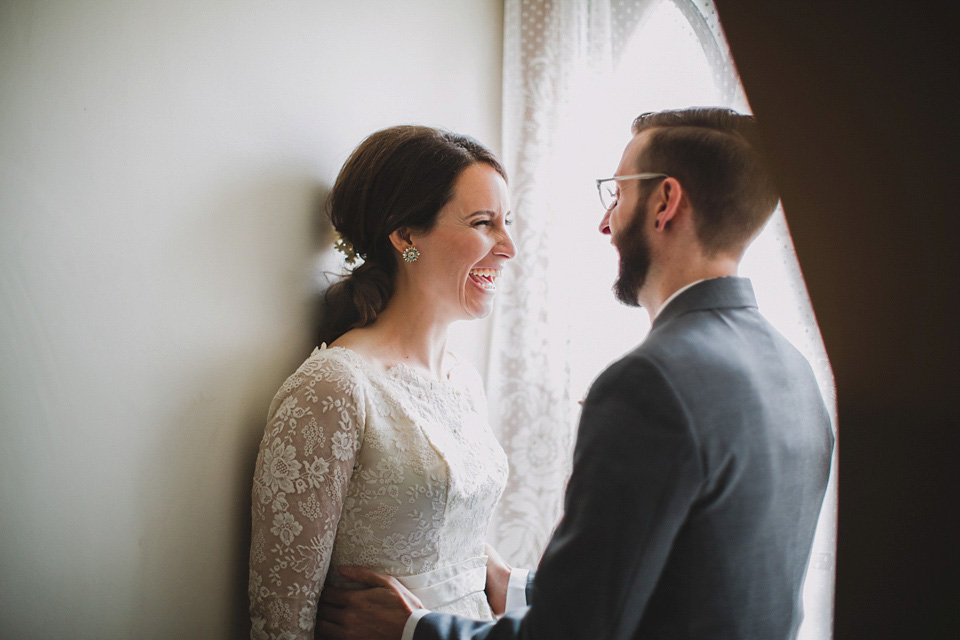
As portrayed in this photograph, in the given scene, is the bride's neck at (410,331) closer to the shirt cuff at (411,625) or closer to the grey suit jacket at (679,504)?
the shirt cuff at (411,625)

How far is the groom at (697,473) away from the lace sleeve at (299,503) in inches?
13.1

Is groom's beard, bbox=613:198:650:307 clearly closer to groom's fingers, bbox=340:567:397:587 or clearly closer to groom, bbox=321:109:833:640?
groom, bbox=321:109:833:640

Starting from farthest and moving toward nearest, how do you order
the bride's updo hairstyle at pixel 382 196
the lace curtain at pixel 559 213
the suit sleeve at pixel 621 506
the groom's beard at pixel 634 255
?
the lace curtain at pixel 559 213 → the bride's updo hairstyle at pixel 382 196 → the groom's beard at pixel 634 255 → the suit sleeve at pixel 621 506

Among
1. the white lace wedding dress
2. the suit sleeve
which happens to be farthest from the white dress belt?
the suit sleeve

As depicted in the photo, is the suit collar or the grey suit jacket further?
the suit collar

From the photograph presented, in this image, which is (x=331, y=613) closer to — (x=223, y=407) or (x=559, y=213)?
(x=223, y=407)

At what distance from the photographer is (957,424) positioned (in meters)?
0.55

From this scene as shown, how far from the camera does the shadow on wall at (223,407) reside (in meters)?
1.18

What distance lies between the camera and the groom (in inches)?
36.3

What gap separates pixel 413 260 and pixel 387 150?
0.25 m

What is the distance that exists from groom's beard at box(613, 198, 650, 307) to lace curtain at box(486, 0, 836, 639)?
720 mm

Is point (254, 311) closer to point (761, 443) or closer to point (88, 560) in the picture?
point (88, 560)

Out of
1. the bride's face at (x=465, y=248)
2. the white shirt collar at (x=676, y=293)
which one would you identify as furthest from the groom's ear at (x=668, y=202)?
the bride's face at (x=465, y=248)

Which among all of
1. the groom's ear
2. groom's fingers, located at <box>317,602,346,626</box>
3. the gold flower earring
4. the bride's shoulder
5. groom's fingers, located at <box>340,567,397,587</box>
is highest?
the groom's ear
